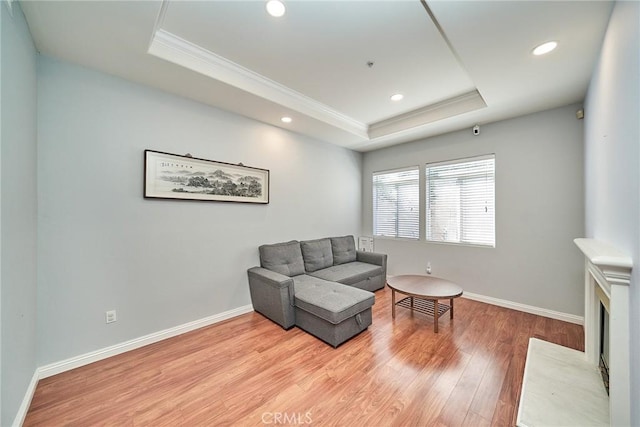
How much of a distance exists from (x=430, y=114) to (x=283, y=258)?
9.50 ft

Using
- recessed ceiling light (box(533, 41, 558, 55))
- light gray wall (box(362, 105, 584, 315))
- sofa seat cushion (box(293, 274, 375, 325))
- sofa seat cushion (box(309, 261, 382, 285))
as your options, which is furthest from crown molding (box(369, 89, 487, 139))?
sofa seat cushion (box(293, 274, 375, 325))

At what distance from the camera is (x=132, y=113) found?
234 cm

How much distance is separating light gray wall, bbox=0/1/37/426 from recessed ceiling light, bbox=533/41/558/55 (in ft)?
11.5

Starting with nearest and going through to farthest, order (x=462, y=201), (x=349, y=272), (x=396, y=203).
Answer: (x=349, y=272) → (x=462, y=201) → (x=396, y=203)

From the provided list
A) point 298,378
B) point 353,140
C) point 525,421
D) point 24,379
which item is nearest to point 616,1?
point 525,421

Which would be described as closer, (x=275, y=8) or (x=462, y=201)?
(x=275, y=8)

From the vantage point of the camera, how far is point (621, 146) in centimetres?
139

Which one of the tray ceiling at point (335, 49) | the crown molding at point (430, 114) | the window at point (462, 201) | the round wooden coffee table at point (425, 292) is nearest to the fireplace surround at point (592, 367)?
the round wooden coffee table at point (425, 292)

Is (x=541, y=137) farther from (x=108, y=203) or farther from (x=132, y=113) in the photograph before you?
(x=108, y=203)

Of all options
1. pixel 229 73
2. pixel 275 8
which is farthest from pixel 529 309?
pixel 229 73

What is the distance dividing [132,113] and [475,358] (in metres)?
3.96

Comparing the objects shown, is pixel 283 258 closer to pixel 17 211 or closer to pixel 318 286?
pixel 318 286

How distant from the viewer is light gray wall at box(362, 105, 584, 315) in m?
2.84

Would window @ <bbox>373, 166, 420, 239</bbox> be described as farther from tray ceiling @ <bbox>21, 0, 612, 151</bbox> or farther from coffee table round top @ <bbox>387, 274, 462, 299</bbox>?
tray ceiling @ <bbox>21, 0, 612, 151</bbox>
